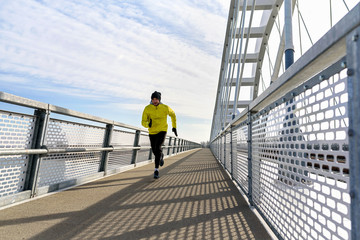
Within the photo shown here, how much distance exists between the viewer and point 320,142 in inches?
43.8

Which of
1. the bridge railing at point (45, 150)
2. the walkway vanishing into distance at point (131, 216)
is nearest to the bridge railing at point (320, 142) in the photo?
the walkway vanishing into distance at point (131, 216)

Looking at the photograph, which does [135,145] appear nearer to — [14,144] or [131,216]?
[14,144]

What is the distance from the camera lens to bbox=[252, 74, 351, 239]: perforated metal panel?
966mm

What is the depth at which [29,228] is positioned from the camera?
1.80 metres

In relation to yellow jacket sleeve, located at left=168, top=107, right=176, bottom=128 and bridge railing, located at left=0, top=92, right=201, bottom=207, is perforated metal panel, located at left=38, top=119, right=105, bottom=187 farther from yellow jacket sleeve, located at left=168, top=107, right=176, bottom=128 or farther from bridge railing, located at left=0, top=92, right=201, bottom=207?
yellow jacket sleeve, located at left=168, top=107, right=176, bottom=128

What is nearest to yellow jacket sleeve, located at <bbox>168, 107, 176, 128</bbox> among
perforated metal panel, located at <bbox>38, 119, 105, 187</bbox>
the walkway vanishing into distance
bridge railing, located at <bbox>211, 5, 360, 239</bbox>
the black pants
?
the black pants

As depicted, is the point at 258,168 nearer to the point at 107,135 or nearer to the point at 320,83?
the point at 320,83

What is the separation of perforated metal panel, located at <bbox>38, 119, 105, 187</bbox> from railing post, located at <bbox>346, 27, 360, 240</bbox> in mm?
3028

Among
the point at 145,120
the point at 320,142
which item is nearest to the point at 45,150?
the point at 145,120

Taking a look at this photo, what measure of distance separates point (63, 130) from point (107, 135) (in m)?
1.34

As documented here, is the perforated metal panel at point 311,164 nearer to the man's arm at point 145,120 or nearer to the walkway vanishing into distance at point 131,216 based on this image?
the walkway vanishing into distance at point 131,216

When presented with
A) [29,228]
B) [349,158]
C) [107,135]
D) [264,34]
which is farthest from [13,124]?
[264,34]

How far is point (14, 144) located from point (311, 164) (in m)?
2.73

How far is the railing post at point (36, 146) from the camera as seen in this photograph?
2.57 m
